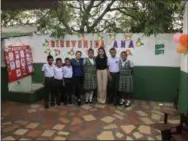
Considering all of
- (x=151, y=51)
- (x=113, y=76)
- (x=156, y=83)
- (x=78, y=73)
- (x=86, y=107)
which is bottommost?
(x=86, y=107)

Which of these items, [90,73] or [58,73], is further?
[90,73]

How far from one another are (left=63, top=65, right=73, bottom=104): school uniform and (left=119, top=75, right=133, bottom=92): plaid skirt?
1.42 metres

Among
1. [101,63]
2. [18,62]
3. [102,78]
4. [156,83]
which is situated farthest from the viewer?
[18,62]

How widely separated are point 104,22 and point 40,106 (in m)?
3.81

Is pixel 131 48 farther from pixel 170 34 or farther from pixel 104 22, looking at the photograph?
pixel 104 22

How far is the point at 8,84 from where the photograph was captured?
8180 mm

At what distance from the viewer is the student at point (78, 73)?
24.6ft

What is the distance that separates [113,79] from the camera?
25.0 feet

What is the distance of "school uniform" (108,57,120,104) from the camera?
296 inches

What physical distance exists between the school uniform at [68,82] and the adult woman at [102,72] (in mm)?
790

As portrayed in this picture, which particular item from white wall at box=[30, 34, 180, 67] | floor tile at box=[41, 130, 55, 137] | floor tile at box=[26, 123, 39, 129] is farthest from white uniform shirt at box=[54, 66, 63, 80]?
floor tile at box=[41, 130, 55, 137]

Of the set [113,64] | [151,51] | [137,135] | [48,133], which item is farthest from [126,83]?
[48,133]

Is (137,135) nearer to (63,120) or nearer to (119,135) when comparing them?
(119,135)

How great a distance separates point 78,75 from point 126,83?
1.38 meters
